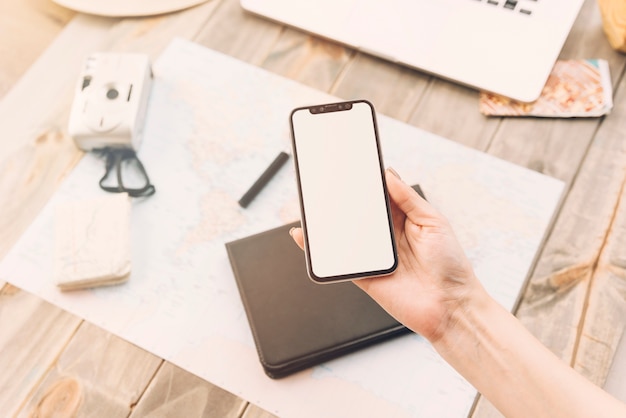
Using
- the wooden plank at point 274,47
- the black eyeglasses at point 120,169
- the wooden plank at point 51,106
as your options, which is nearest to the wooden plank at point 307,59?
the wooden plank at point 274,47

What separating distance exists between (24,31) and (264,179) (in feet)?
1.58

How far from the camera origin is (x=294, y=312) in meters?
0.73

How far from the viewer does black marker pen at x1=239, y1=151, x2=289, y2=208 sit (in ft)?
2.65

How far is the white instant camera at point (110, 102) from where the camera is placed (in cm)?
81

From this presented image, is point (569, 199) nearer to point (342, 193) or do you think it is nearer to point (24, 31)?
point (342, 193)

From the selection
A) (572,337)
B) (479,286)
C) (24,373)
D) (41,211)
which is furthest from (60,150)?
(572,337)

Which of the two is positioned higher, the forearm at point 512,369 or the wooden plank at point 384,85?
the wooden plank at point 384,85

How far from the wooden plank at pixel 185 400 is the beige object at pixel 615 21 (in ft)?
2.29

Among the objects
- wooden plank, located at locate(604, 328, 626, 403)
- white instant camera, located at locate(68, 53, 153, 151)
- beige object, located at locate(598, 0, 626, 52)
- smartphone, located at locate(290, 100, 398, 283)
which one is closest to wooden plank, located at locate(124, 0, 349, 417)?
white instant camera, located at locate(68, 53, 153, 151)

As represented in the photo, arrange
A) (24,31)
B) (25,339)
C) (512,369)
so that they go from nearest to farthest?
(512,369) → (25,339) → (24,31)

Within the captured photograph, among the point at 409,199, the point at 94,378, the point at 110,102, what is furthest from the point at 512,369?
the point at 110,102

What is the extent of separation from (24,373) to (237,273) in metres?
0.27

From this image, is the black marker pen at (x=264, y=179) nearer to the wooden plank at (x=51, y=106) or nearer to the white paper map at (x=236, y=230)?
the white paper map at (x=236, y=230)

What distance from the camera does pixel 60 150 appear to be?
2.81 feet
